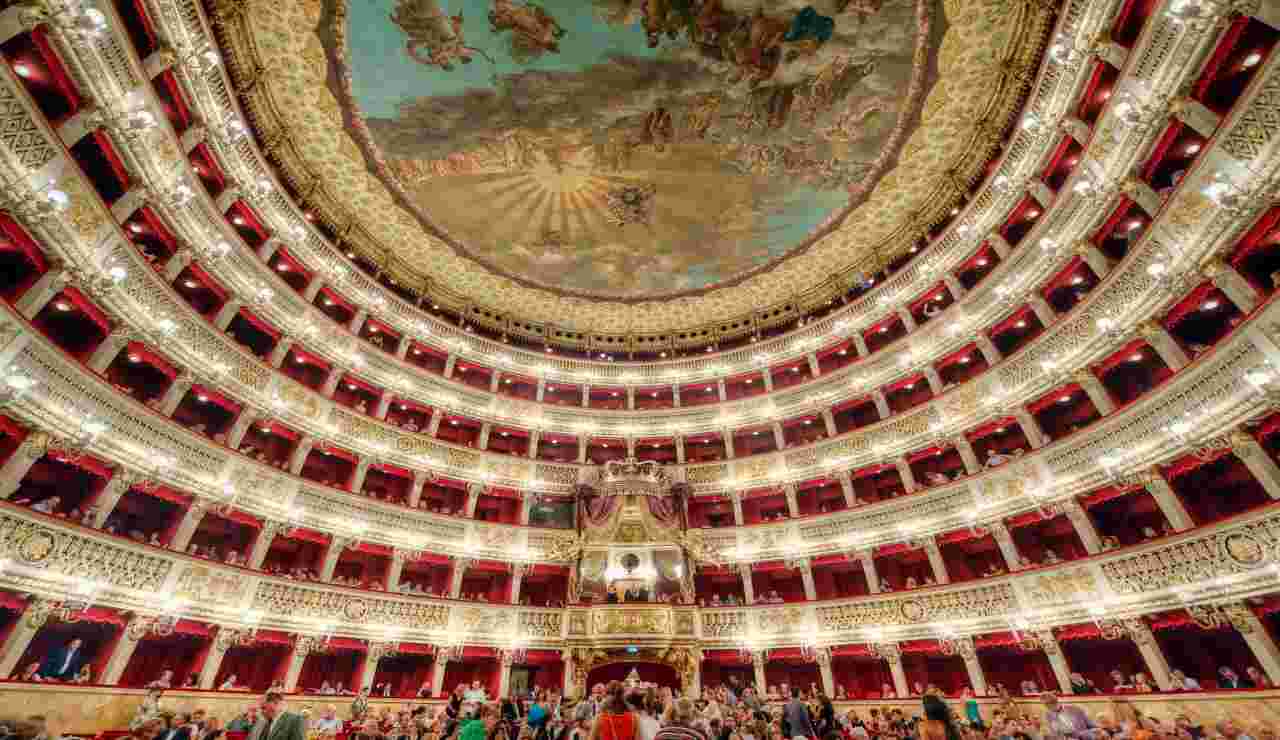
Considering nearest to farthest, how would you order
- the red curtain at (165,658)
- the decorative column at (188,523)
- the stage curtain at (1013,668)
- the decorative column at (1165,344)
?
the decorative column at (1165,344) < the red curtain at (165,658) < the decorative column at (188,523) < the stage curtain at (1013,668)

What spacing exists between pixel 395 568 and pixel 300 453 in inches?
213

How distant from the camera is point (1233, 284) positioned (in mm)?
12180

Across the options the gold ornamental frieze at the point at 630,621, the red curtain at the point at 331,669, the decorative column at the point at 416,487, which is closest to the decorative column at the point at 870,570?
the gold ornamental frieze at the point at 630,621

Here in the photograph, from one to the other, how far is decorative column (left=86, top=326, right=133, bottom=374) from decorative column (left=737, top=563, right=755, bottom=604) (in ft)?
71.8

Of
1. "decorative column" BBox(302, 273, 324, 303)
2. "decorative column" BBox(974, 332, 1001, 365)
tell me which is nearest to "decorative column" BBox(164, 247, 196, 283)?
"decorative column" BBox(302, 273, 324, 303)

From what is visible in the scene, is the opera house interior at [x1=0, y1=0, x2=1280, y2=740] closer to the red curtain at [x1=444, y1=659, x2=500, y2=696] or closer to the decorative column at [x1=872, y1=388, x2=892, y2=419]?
the red curtain at [x1=444, y1=659, x2=500, y2=696]

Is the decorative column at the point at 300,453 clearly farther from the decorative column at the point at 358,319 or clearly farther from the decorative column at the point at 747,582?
the decorative column at the point at 747,582

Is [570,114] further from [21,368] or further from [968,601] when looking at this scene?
[968,601]

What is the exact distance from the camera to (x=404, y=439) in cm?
2261

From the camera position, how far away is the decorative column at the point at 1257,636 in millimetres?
11547

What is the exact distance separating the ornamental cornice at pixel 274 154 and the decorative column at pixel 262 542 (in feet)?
33.1

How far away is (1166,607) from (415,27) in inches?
1051

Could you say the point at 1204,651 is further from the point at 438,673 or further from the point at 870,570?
the point at 438,673

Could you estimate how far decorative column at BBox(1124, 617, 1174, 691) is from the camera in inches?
531
